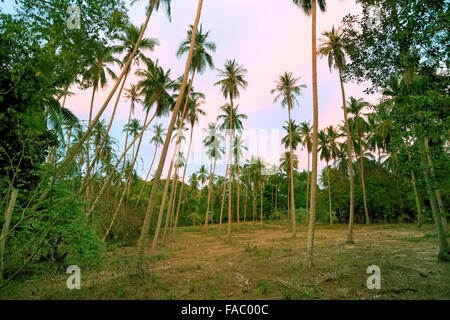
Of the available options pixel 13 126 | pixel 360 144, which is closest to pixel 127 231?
pixel 13 126

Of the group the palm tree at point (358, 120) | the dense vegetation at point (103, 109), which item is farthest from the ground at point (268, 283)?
the palm tree at point (358, 120)

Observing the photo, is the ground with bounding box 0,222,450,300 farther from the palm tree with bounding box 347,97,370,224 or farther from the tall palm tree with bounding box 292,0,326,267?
the palm tree with bounding box 347,97,370,224

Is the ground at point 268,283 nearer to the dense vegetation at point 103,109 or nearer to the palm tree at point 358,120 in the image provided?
the dense vegetation at point 103,109

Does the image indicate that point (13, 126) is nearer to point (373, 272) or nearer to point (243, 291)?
point (243, 291)

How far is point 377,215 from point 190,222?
124ft

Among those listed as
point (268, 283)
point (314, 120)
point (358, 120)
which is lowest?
point (268, 283)

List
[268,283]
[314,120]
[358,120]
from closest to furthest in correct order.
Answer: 1. [268,283]
2. [314,120]
3. [358,120]

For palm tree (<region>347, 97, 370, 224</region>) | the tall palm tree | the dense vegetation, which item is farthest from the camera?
palm tree (<region>347, 97, 370, 224</region>)

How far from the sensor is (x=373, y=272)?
709 centimetres

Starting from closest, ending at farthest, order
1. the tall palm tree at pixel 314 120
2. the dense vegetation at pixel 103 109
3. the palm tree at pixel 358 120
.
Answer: the dense vegetation at pixel 103 109 → the tall palm tree at pixel 314 120 → the palm tree at pixel 358 120

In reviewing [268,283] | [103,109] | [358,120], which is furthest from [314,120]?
[358,120]

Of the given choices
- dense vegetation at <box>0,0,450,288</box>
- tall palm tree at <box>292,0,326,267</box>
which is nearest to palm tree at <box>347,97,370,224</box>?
dense vegetation at <box>0,0,450,288</box>

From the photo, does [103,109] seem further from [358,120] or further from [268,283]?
[358,120]
